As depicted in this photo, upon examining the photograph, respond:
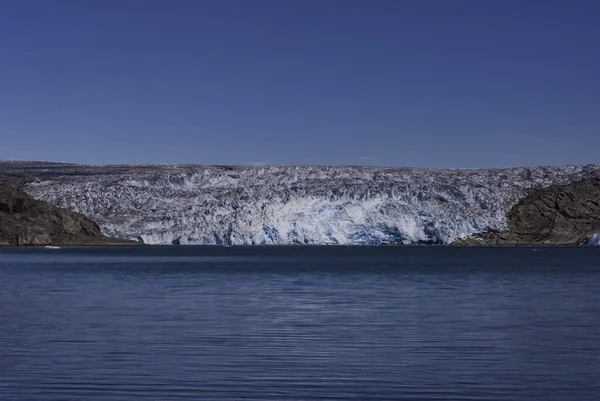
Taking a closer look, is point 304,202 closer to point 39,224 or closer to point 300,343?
point 39,224

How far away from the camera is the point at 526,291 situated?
3309 centimetres

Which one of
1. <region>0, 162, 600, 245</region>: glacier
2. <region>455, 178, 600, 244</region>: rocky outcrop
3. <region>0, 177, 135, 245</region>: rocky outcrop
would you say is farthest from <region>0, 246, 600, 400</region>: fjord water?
<region>0, 177, 135, 245</region>: rocky outcrop

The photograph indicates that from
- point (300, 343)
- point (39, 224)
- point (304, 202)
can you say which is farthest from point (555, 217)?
point (300, 343)

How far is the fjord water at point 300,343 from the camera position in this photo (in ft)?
43.3

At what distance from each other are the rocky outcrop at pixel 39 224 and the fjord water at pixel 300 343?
6726 cm

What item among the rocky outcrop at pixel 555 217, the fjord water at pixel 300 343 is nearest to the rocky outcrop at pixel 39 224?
the rocky outcrop at pixel 555 217

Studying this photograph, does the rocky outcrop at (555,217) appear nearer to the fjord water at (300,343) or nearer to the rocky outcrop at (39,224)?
the rocky outcrop at (39,224)

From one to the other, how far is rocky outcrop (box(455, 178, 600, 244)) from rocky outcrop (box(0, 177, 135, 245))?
1592 inches

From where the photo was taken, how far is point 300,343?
Answer: 58.9ft

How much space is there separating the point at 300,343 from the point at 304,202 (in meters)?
74.2

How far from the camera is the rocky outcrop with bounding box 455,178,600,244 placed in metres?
98.5

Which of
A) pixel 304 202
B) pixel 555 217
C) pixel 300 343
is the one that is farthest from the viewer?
pixel 555 217

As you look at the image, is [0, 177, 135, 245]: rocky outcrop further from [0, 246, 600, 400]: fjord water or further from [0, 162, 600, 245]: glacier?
[0, 246, 600, 400]: fjord water

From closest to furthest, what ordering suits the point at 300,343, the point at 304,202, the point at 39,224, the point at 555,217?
the point at 300,343 < the point at 304,202 < the point at 39,224 < the point at 555,217
